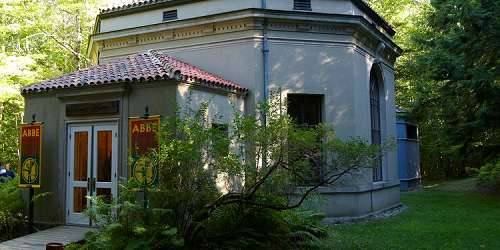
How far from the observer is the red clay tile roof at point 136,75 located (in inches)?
433

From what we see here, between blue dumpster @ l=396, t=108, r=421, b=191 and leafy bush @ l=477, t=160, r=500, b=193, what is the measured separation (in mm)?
3607

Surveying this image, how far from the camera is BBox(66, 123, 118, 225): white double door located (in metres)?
11.6

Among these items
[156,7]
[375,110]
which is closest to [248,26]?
[156,7]

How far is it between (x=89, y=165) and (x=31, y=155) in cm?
168

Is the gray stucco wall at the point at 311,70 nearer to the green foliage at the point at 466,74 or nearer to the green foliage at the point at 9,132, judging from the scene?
the green foliage at the point at 466,74

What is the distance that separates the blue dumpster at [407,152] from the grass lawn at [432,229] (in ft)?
16.3

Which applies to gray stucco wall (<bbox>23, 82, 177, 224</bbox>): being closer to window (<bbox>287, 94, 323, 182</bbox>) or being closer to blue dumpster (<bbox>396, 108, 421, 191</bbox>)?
window (<bbox>287, 94, 323, 182</bbox>)

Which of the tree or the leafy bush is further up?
the tree

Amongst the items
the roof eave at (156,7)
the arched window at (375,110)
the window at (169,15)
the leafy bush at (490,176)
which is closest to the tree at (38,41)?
the roof eave at (156,7)

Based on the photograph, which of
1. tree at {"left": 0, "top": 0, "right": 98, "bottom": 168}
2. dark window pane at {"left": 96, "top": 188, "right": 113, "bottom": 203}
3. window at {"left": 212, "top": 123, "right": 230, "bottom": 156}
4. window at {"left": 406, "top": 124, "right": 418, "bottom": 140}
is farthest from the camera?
window at {"left": 406, "top": 124, "right": 418, "bottom": 140}

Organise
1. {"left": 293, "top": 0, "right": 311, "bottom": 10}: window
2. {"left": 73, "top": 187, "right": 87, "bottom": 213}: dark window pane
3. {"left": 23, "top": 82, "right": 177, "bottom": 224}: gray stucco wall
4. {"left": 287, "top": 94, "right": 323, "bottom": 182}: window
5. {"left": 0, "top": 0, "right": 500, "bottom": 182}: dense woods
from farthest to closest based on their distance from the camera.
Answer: {"left": 0, "top": 0, "right": 500, "bottom": 182}: dense woods, {"left": 293, "top": 0, "right": 311, "bottom": 10}: window, {"left": 287, "top": 94, "right": 323, "bottom": 182}: window, {"left": 73, "top": 187, "right": 87, "bottom": 213}: dark window pane, {"left": 23, "top": 82, "right": 177, "bottom": 224}: gray stucco wall

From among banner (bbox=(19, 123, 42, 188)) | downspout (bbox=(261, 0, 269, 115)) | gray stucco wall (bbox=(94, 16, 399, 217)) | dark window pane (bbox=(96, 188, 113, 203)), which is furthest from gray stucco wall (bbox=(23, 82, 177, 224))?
downspout (bbox=(261, 0, 269, 115))

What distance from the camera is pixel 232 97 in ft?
42.8

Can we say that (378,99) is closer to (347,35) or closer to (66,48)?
(347,35)
